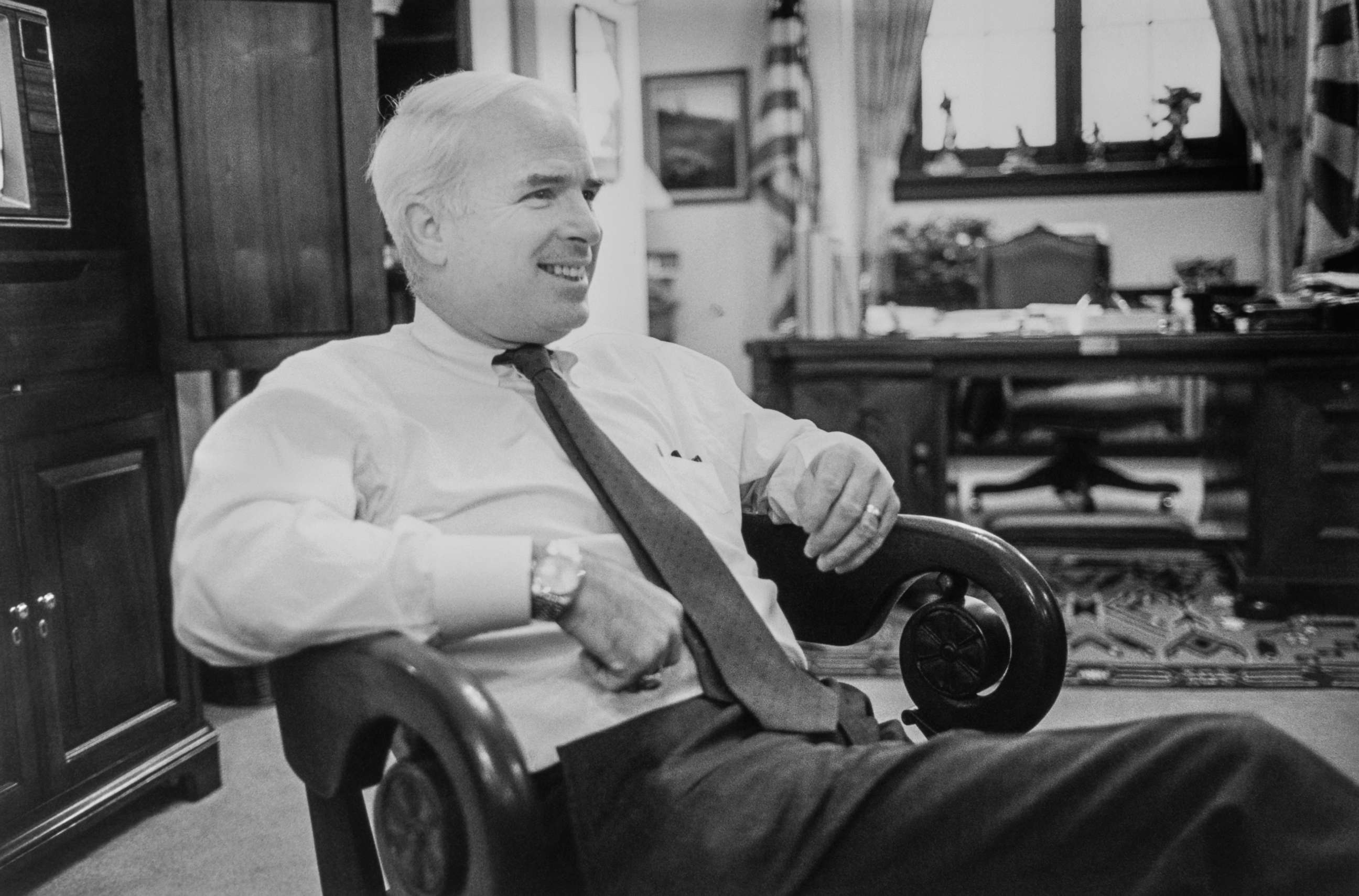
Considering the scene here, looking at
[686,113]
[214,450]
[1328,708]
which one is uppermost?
[686,113]

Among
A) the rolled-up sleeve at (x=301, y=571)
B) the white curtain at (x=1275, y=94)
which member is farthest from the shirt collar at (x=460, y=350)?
the white curtain at (x=1275, y=94)

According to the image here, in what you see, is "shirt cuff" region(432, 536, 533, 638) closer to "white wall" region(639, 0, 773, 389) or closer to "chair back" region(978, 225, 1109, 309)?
"chair back" region(978, 225, 1109, 309)

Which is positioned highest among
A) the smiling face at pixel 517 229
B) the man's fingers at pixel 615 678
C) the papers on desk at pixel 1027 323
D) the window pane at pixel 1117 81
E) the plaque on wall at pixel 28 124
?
the window pane at pixel 1117 81

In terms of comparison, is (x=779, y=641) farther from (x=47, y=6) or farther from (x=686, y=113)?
(x=686, y=113)

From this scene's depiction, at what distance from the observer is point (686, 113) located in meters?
7.00

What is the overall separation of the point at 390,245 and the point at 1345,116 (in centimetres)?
379

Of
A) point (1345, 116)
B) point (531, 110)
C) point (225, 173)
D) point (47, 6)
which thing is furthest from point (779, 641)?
point (1345, 116)

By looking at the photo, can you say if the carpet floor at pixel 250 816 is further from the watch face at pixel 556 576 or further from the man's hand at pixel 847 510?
the watch face at pixel 556 576

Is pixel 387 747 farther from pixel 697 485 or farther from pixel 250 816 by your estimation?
pixel 250 816

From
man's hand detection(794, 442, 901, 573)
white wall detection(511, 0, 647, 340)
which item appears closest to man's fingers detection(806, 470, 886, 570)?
man's hand detection(794, 442, 901, 573)

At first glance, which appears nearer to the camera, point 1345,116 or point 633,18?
point 1345,116

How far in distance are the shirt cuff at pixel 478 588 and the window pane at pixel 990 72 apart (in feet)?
20.6

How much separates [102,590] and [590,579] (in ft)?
4.83

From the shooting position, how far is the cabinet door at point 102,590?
2.02 metres
